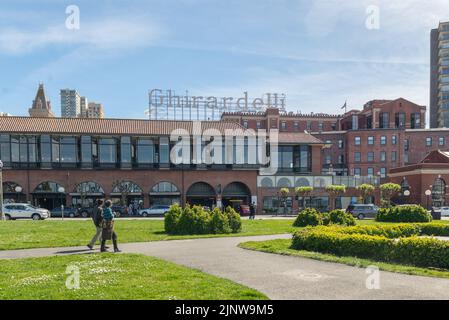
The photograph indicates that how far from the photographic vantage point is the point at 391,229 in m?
16.8

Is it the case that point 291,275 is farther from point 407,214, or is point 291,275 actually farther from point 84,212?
point 84,212

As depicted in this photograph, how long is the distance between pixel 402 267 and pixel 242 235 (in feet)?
31.2

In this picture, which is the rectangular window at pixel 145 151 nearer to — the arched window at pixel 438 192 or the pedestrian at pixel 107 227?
the pedestrian at pixel 107 227

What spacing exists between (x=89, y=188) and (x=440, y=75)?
9970 cm

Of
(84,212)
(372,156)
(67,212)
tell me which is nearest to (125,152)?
(84,212)

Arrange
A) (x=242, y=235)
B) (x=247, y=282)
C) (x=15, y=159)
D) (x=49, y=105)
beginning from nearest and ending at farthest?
(x=247, y=282) < (x=242, y=235) < (x=15, y=159) < (x=49, y=105)

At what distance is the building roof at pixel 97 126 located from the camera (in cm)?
4603

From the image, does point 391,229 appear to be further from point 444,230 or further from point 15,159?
point 15,159

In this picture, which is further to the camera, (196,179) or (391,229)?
(196,179)

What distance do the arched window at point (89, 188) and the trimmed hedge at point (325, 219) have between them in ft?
103

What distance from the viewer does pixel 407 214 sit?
25.1 metres
